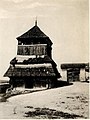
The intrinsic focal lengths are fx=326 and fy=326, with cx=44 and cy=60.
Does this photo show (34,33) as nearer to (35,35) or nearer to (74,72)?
(35,35)

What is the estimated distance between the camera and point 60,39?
1872mm

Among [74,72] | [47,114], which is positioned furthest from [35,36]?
[47,114]

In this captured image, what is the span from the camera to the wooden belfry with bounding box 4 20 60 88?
1829 millimetres

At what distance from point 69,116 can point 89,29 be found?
19.5 inches

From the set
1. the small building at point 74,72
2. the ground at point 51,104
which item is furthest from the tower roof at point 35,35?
the ground at point 51,104

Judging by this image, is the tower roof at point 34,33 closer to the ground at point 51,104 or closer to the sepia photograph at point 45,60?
the sepia photograph at point 45,60

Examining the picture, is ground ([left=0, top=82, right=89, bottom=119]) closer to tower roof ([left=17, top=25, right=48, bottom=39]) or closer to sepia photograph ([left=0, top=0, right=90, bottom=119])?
sepia photograph ([left=0, top=0, right=90, bottom=119])

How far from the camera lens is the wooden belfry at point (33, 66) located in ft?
6.00

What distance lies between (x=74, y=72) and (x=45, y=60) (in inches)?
6.9

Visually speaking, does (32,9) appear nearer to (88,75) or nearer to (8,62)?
(8,62)

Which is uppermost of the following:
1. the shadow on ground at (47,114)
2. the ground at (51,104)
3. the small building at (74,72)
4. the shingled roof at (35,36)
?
the shingled roof at (35,36)

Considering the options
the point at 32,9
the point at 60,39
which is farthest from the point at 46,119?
the point at 32,9

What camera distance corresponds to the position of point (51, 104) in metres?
1.80

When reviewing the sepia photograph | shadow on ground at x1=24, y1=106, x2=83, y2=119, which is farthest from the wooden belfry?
shadow on ground at x1=24, y1=106, x2=83, y2=119
